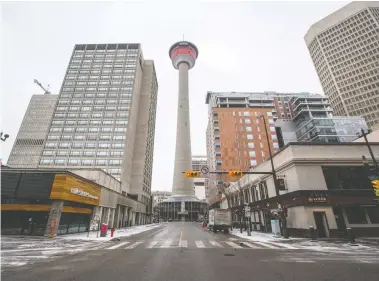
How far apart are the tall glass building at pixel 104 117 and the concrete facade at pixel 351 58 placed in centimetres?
9278

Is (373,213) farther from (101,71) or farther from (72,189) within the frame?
(101,71)

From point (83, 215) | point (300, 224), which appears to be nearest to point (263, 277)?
point (300, 224)

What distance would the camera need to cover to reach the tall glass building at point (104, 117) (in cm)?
6456

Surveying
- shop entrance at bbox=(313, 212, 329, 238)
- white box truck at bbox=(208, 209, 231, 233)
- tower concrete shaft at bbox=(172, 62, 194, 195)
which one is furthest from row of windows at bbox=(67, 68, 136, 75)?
→ shop entrance at bbox=(313, 212, 329, 238)

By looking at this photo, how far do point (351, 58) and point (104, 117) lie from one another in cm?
11512

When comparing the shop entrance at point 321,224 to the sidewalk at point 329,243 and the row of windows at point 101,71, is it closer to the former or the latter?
the sidewalk at point 329,243

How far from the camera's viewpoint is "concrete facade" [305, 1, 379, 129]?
90.1 meters

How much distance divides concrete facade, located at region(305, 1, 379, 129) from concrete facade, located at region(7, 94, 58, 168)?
144122 millimetres

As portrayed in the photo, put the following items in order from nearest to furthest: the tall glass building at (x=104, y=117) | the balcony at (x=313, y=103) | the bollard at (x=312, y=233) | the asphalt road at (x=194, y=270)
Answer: the asphalt road at (x=194, y=270) → the bollard at (x=312, y=233) → the tall glass building at (x=104, y=117) → the balcony at (x=313, y=103)

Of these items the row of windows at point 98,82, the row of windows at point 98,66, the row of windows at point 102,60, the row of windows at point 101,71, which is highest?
the row of windows at point 102,60

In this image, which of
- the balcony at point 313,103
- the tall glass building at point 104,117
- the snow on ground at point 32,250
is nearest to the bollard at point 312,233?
the snow on ground at point 32,250

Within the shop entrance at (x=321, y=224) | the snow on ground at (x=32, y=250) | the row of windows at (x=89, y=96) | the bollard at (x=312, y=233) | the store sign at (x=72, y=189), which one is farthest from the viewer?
the row of windows at (x=89, y=96)

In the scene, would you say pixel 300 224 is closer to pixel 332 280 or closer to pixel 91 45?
pixel 332 280

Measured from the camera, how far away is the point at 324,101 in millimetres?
97000
